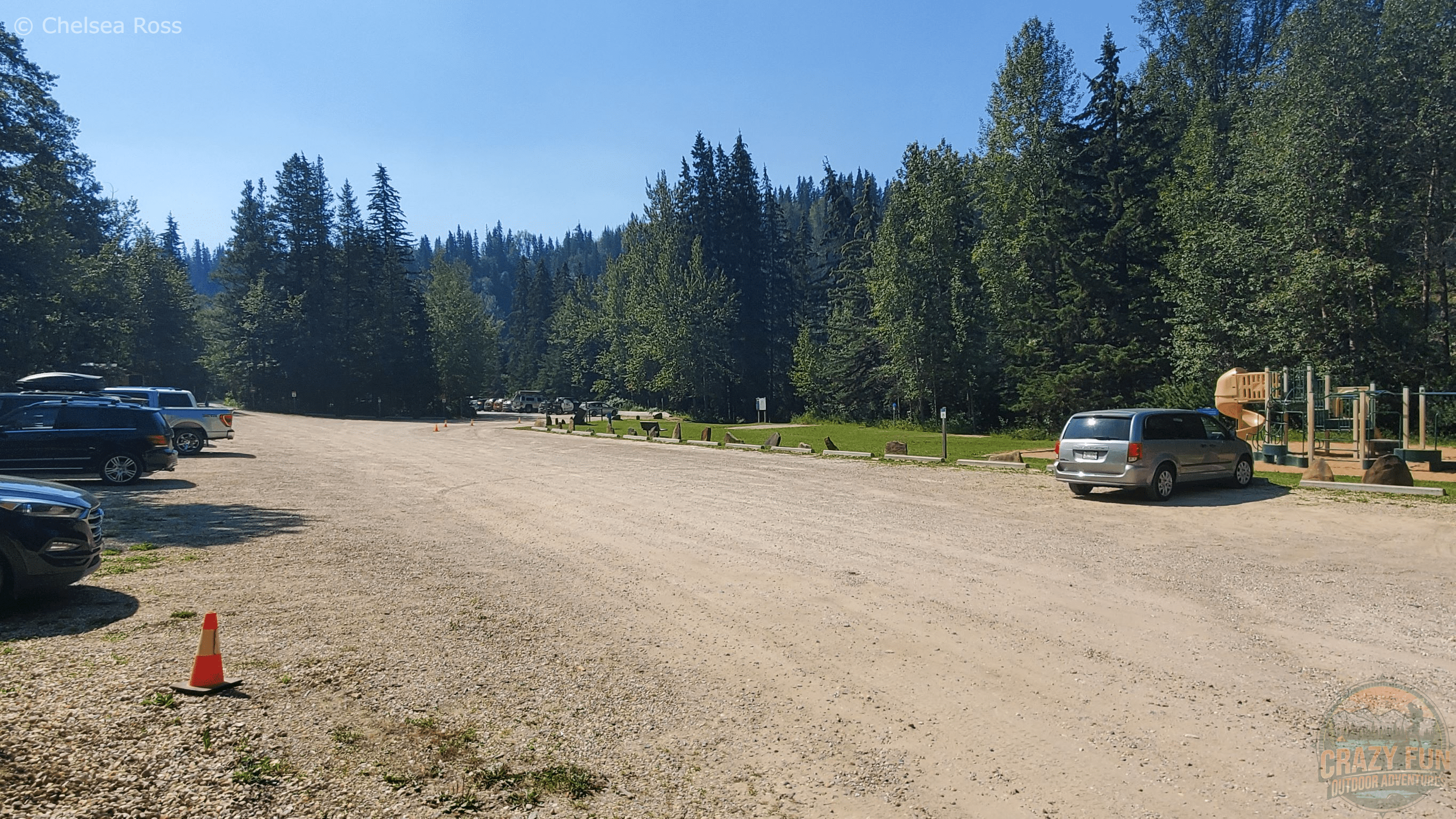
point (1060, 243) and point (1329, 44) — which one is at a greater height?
point (1329, 44)

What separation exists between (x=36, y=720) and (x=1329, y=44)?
134 feet

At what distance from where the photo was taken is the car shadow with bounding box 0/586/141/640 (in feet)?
22.1

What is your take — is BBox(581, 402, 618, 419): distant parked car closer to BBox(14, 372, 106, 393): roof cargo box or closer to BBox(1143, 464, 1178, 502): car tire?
BBox(14, 372, 106, 393): roof cargo box

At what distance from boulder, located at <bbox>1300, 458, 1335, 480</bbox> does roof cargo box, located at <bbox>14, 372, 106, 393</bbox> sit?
1325 inches

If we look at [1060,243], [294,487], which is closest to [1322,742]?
[294,487]

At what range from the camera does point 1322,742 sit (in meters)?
4.68

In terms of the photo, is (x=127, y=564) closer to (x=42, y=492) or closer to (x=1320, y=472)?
(x=42, y=492)

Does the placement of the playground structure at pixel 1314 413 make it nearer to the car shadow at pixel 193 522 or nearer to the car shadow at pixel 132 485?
the car shadow at pixel 193 522

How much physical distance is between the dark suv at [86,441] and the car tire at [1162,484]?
839 inches

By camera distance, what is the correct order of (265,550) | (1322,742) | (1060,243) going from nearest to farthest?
1. (1322,742)
2. (265,550)
3. (1060,243)

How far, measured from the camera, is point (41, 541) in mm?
7113

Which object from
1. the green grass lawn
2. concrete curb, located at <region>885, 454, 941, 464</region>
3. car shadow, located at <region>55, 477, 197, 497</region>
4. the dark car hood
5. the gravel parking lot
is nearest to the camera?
the gravel parking lot

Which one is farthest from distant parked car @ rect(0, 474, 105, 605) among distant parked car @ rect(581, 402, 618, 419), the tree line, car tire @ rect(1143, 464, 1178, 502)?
distant parked car @ rect(581, 402, 618, 419)

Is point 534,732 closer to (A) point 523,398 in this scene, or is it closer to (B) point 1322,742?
(B) point 1322,742
